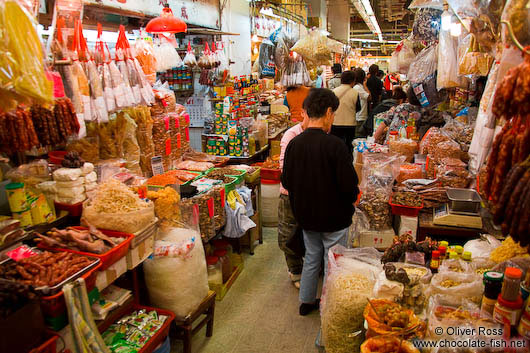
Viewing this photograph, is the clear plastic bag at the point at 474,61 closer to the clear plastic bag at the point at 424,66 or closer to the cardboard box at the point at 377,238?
the cardboard box at the point at 377,238

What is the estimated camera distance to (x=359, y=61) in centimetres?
2308

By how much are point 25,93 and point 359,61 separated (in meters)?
23.3

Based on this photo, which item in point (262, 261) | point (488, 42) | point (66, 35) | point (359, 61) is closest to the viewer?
point (488, 42)

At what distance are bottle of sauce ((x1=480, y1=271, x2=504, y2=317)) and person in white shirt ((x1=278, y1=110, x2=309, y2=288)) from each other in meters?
1.96

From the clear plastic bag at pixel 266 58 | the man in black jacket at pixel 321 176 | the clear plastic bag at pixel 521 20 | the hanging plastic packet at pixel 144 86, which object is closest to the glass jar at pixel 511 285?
the clear plastic bag at pixel 521 20

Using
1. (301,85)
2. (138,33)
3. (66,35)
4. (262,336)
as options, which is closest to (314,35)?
(301,85)

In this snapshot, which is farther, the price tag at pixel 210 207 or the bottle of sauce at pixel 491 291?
the price tag at pixel 210 207

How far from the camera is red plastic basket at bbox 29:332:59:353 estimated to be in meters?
1.83

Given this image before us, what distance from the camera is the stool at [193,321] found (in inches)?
114

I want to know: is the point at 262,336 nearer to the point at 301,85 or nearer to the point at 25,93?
the point at 25,93

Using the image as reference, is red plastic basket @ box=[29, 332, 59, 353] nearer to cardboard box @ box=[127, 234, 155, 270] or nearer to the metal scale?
cardboard box @ box=[127, 234, 155, 270]

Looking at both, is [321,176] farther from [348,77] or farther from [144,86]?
[348,77]

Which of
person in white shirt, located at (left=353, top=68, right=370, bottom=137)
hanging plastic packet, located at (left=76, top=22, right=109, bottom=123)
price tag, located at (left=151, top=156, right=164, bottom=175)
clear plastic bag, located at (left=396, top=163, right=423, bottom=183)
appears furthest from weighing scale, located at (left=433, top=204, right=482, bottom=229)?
person in white shirt, located at (left=353, top=68, right=370, bottom=137)

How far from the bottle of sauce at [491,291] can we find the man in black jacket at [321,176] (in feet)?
4.25
